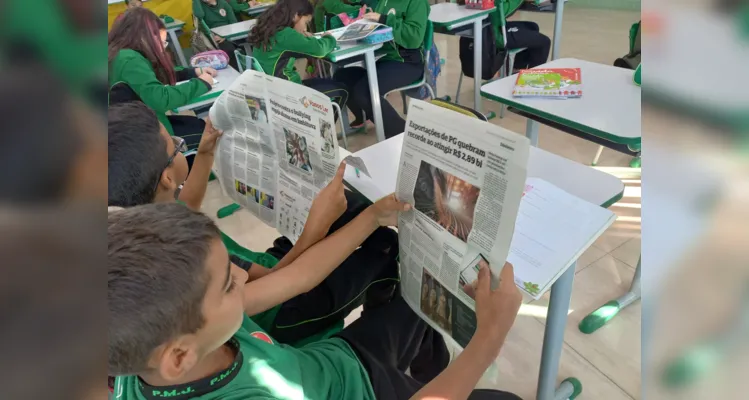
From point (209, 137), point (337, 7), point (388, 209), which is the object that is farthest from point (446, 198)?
point (337, 7)

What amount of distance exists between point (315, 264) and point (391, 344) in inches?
8.7

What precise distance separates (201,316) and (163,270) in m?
0.09

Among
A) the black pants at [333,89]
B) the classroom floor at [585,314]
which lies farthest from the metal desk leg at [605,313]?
the black pants at [333,89]

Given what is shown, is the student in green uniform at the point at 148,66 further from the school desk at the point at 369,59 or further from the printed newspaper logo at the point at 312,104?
the printed newspaper logo at the point at 312,104

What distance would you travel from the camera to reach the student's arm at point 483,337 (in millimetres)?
749

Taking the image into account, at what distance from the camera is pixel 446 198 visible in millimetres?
766

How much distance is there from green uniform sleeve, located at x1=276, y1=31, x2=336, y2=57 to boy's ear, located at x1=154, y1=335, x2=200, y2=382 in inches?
85.7

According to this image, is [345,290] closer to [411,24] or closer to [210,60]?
[210,60]

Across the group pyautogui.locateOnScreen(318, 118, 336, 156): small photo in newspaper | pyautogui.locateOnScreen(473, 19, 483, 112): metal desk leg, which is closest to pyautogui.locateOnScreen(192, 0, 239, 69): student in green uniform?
pyautogui.locateOnScreen(473, 19, 483, 112): metal desk leg

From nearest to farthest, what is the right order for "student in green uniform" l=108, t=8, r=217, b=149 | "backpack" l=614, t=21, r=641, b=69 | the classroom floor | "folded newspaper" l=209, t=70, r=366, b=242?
"backpack" l=614, t=21, r=641, b=69
"folded newspaper" l=209, t=70, r=366, b=242
the classroom floor
"student in green uniform" l=108, t=8, r=217, b=149

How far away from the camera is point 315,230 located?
1007mm

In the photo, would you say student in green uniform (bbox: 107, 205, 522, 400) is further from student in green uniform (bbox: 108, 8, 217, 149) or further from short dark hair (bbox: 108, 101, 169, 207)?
student in green uniform (bbox: 108, 8, 217, 149)

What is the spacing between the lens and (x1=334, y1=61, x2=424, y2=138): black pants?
2850 mm

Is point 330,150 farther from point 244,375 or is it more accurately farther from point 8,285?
point 8,285
